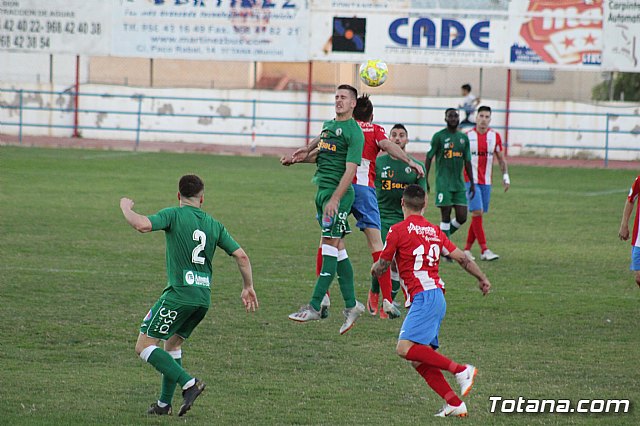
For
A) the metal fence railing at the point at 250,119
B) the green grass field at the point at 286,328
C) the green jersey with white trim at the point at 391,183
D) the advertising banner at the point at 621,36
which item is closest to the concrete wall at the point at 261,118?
the metal fence railing at the point at 250,119

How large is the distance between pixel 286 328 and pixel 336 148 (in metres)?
1.92

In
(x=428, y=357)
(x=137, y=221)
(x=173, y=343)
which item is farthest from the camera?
(x=173, y=343)

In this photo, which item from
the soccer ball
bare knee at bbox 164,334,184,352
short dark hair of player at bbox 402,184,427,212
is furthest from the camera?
the soccer ball

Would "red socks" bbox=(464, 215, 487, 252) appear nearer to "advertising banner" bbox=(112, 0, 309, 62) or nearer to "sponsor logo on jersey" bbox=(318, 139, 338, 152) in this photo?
"sponsor logo on jersey" bbox=(318, 139, 338, 152)

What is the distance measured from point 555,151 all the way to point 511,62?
11.2 feet

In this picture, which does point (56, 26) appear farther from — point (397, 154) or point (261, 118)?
point (397, 154)

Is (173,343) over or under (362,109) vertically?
under

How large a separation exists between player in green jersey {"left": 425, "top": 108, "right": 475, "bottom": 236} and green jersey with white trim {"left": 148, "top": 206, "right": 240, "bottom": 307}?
7380 mm

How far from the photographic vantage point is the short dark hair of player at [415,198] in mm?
7340

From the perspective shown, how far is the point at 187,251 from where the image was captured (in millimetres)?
6973

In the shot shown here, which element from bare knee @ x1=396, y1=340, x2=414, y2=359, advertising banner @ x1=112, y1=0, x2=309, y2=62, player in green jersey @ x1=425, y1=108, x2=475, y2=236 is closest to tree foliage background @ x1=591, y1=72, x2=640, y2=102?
advertising banner @ x1=112, y1=0, x2=309, y2=62

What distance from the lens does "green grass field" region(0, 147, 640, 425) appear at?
7379mm

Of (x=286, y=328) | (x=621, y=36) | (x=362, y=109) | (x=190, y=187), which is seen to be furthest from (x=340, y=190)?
(x=621, y=36)

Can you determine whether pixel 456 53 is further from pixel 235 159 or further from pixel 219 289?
pixel 219 289
